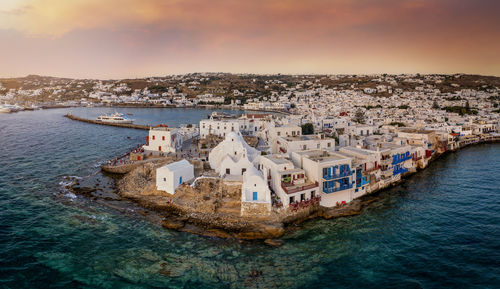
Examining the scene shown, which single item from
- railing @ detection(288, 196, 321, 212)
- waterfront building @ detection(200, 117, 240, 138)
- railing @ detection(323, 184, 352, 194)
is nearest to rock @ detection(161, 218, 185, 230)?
railing @ detection(288, 196, 321, 212)

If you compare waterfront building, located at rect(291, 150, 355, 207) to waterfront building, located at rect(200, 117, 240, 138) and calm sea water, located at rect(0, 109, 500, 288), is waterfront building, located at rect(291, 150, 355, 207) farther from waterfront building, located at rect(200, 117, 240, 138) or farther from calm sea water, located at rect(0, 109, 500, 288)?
waterfront building, located at rect(200, 117, 240, 138)

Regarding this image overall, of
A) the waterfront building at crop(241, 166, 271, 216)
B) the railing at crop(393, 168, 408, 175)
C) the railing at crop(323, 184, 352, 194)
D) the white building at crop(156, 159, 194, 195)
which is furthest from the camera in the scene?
the railing at crop(393, 168, 408, 175)

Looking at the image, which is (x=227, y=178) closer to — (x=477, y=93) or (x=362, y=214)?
(x=362, y=214)

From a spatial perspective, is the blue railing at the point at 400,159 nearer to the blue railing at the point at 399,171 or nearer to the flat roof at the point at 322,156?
the blue railing at the point at 399,171

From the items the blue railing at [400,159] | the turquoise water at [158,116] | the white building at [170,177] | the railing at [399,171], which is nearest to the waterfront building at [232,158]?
the white building at [170,177]

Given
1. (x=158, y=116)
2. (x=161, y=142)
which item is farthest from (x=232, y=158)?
(x=158, y=116)

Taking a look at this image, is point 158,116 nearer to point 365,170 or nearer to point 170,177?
point 170,177

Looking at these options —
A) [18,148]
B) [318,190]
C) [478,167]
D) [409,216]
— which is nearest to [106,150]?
[18,148]
